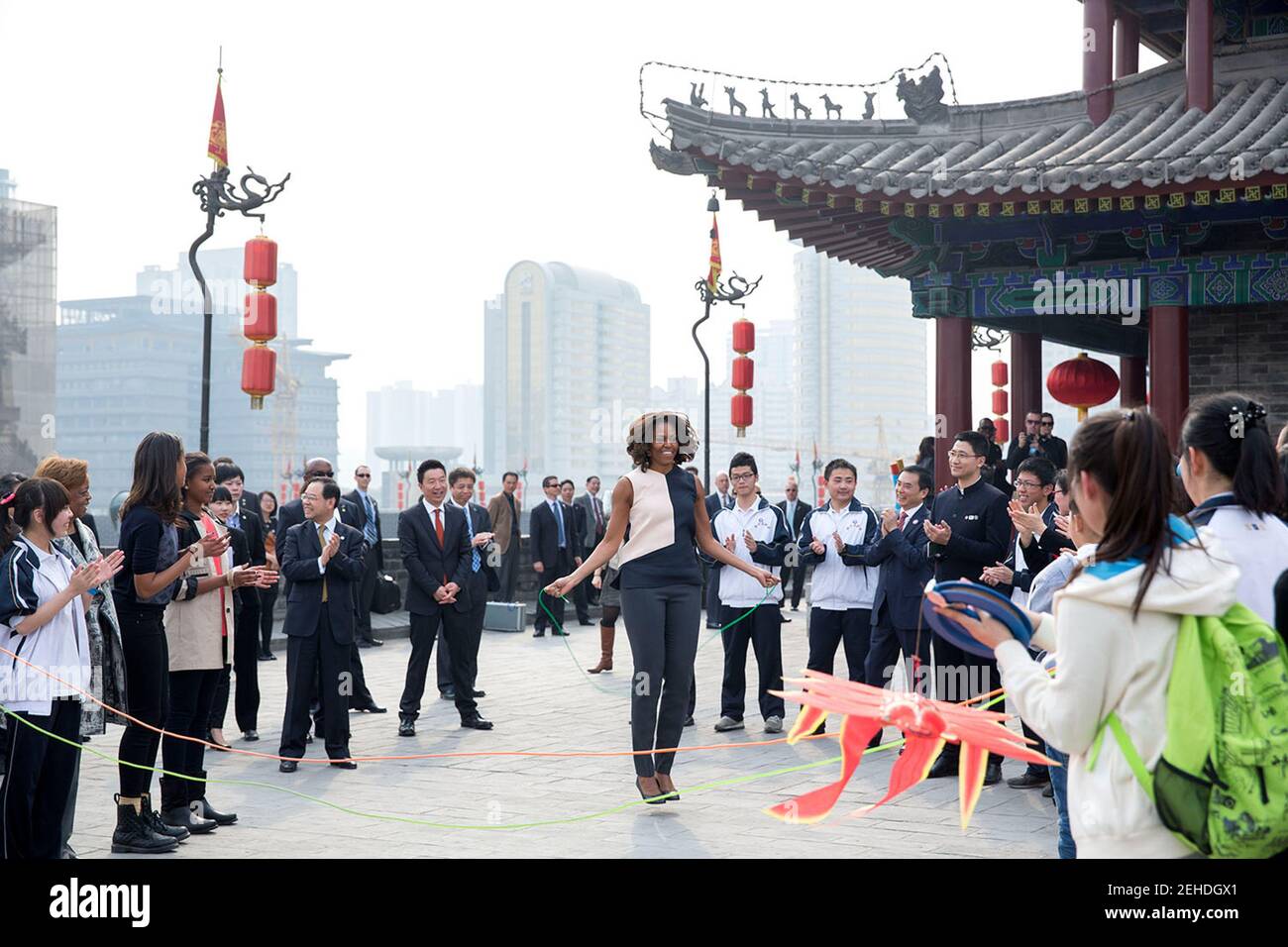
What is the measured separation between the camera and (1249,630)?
2.39m

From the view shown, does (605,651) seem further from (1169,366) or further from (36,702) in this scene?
(36,702)

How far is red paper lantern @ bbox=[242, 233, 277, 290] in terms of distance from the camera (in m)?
12.3

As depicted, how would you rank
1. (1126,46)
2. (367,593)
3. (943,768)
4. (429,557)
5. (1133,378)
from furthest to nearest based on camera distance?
(1133,378) < (367,593) < (1126,46) < (429,557) < (943,768)

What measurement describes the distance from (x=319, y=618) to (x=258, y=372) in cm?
589

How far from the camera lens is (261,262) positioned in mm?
A: 12312

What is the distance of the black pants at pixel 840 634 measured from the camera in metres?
8.00

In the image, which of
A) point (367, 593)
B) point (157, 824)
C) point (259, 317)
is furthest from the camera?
point (367, 593)

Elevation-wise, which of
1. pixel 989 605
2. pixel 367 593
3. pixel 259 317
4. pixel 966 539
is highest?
pixel 259 317

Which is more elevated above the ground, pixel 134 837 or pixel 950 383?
pixel 950 383

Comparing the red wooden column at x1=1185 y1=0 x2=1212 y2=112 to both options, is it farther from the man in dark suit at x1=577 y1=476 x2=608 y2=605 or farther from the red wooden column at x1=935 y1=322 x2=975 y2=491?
the man in dark suit at x1=577 y1=476 x2=608 y2=605

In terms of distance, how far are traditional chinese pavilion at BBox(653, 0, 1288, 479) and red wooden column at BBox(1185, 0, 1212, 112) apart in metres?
0.01

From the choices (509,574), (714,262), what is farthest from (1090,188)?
(714,262)

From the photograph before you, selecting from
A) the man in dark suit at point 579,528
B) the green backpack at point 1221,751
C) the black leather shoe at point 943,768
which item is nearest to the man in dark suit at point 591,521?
the man in dark suit at point 579,528

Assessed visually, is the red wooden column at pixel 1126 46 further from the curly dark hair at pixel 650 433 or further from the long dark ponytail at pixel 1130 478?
the long dark ponytail at pixel 1130 478
